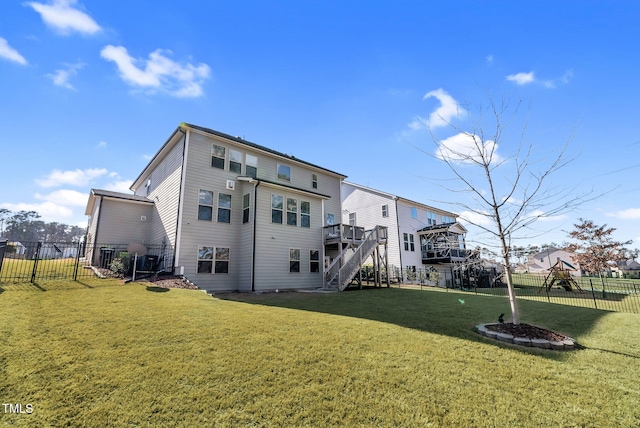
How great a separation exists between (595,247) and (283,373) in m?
36.7

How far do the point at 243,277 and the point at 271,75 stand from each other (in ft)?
32.5


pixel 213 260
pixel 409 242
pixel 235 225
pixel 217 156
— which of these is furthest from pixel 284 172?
pixel 409 242

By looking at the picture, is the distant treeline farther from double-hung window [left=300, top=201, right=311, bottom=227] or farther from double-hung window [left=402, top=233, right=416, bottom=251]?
double-hung window [left=402, top=233, right=416, bottom=251]

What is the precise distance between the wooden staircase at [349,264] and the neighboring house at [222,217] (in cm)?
90

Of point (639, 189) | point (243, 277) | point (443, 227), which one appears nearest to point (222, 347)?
point (243, 277)

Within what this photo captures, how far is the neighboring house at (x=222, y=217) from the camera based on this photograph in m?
13.7

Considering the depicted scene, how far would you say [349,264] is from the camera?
15570 millimetres

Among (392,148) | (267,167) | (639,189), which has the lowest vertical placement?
(639,189)

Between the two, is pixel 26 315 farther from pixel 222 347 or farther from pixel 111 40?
pixel 111 40

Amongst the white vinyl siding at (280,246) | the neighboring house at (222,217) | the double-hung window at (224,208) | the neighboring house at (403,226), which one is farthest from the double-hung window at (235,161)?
the neighboring house at (403,226)

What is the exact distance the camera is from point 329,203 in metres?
20.3

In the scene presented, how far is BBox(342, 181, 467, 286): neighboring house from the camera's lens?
25703mm

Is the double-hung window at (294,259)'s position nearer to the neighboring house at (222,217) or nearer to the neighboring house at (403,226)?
the neighboring house at (222,217)

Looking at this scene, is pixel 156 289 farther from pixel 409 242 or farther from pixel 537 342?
pixel 409 242
